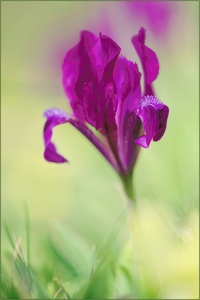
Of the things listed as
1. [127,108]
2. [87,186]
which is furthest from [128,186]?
[87,186]

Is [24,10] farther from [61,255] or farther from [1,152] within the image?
[61,255]

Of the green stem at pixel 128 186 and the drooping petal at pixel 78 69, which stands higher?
the drooping petal at pixel 78 69

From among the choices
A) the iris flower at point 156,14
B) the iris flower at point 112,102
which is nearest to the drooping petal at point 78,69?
the iris flower at point 112,102

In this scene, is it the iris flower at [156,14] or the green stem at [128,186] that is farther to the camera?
the iris flower at [156,14]

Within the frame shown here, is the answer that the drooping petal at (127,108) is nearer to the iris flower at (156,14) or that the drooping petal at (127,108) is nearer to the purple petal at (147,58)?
the purple petal at (147,58)

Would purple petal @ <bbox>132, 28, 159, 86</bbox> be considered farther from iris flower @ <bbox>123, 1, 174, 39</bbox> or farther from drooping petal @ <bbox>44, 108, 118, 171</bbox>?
iris flower @ <bbox>123, 1, 174, 39</bbox>

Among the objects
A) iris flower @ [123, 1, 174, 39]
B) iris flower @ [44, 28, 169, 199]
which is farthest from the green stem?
iris flower @ [123, 1, 174, 39]

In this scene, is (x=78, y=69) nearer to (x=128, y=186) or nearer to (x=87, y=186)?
(x=128, y=186)
